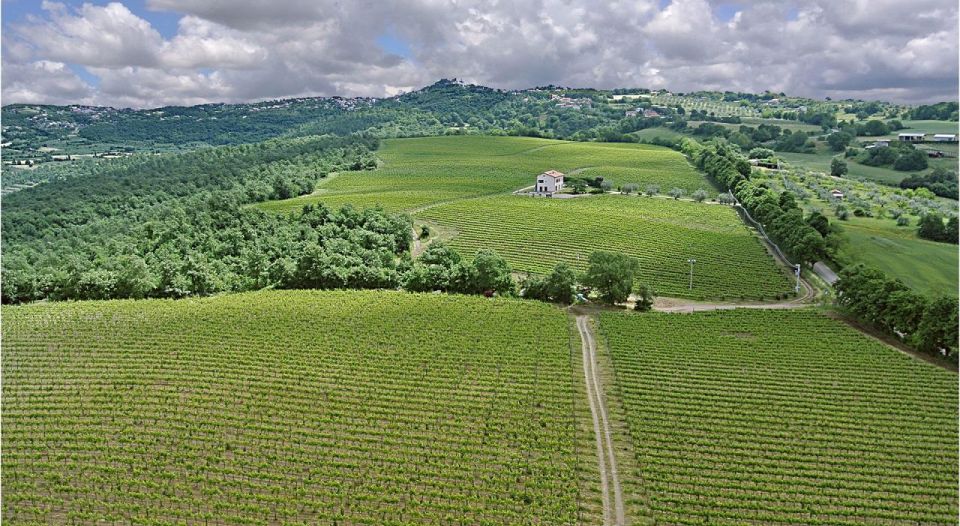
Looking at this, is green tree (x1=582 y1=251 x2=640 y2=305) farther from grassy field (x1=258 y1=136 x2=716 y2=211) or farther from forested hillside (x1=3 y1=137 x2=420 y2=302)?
grassy field (x1=258 y1=136 x2=716 y2=211)

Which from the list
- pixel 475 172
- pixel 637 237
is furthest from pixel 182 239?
pixel 475 172


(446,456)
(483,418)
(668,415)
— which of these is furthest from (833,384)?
(446,456)

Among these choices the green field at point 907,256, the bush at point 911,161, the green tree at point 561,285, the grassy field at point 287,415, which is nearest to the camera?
the grassy field at point 287,415

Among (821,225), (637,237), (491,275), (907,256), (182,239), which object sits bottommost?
(907,256)

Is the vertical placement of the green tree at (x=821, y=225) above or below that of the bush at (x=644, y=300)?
above

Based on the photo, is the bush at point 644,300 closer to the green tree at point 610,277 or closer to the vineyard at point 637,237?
the green tree at point 610,277

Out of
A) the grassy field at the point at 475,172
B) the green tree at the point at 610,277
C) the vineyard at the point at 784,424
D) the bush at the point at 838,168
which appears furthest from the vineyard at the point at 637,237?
the bush at the point at 838,168

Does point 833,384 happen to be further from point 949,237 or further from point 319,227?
point 319,227

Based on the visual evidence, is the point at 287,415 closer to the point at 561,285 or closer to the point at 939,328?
the point at 561,285
